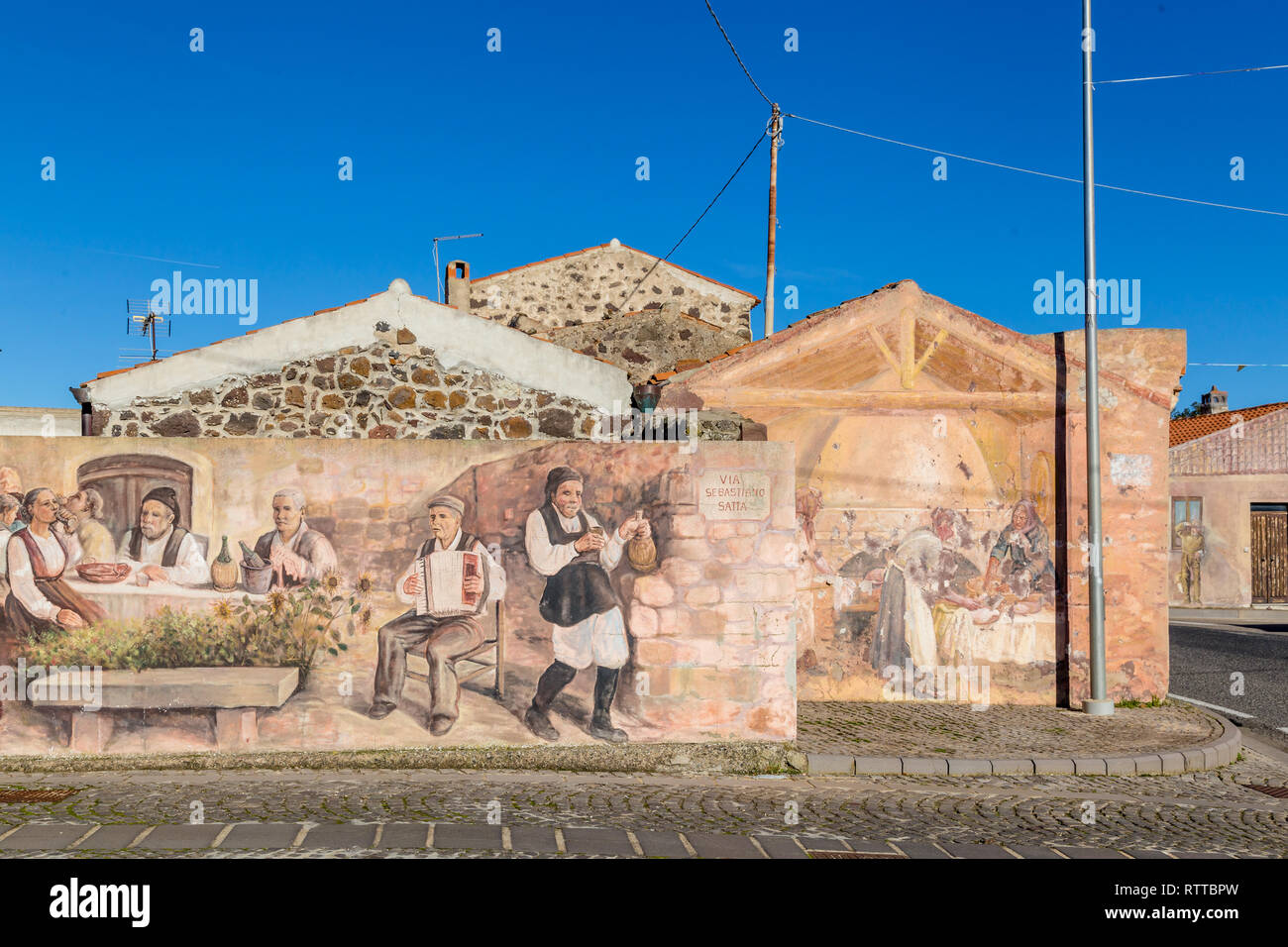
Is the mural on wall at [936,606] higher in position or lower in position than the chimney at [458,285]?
lower

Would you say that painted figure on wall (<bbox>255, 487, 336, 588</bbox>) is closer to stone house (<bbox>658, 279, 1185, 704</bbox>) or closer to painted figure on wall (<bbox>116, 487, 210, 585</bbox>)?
painted figure on wall (<bbox>116, 487, 210, 585</bbox>)

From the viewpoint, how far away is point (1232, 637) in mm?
19250

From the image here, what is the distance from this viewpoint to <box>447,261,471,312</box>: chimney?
21.4 metres

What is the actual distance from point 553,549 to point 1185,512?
2165 cm

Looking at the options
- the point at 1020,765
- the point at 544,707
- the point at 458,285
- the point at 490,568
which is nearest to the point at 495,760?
the point at 544,707

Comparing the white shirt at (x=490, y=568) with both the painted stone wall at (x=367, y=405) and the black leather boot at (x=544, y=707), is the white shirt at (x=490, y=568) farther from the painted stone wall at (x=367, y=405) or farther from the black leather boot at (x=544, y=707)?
the painted stone wall at (x=367, y=405)

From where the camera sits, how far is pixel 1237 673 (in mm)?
14836

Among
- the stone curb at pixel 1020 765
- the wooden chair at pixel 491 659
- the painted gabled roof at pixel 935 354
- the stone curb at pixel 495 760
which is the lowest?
the stone curb at pixel 1020 765

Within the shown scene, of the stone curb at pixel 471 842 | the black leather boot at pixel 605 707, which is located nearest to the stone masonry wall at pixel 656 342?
the black leather boot at pixel 605 707

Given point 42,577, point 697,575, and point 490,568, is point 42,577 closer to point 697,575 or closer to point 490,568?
point 490,568

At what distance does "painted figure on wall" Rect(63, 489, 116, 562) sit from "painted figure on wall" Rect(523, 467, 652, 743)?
3.06m

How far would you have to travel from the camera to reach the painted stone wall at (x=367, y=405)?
10289mm

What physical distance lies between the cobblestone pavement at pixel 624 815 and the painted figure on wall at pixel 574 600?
1.96ft
